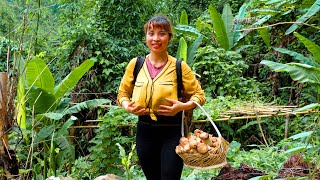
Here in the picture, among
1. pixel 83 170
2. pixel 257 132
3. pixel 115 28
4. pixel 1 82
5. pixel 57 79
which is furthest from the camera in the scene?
pixel 115 28

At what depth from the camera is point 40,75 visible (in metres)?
4.28

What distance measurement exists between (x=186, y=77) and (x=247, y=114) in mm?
2677

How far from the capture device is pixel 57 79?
20.7 ft

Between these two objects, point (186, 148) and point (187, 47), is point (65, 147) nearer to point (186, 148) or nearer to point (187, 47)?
point (186, 148)

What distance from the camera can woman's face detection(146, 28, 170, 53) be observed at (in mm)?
2127

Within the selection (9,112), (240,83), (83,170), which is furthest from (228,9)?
(9,112)

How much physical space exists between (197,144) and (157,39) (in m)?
0.60

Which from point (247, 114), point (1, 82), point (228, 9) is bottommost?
point (247, 114)

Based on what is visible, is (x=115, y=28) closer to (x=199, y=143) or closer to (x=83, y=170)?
(x=83, y=170)

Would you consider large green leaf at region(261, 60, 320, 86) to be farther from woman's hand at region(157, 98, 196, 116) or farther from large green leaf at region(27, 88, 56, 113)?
large green leaf at region(27, 88, 56, 113)

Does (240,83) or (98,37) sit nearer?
(240,83)

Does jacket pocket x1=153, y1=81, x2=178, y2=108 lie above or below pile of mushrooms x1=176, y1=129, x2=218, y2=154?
above

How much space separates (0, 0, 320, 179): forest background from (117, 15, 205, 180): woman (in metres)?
1.03

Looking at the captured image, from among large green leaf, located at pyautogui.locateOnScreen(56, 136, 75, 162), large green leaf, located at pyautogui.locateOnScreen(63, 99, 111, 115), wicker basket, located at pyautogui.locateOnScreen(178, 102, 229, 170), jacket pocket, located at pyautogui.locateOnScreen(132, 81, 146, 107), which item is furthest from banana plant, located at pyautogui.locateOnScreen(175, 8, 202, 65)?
wicker basket, located at pyautogui.locateOnScreen(178, 102, 229, 170)
